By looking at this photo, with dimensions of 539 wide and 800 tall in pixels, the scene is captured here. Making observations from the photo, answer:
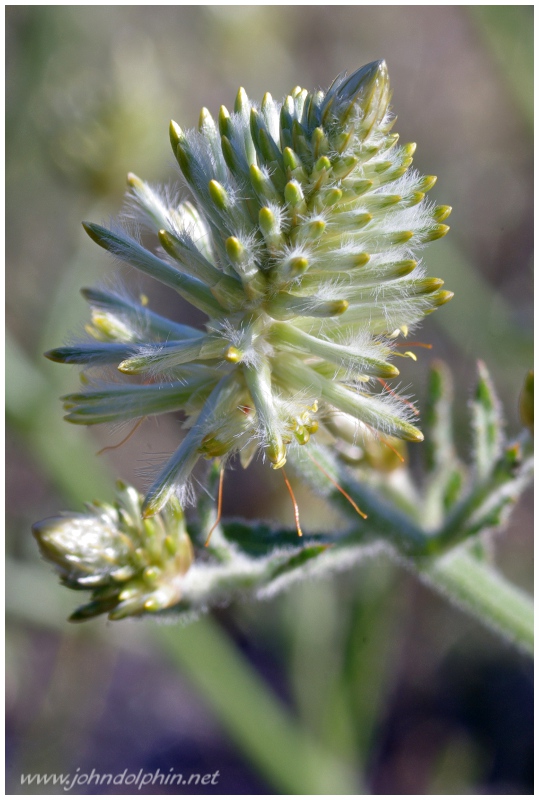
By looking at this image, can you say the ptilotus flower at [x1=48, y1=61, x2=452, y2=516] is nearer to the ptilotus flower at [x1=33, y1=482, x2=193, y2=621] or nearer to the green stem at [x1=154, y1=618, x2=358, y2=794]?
the ptilotus flower at [x1=33, y1=482, x2=193, y2=621]

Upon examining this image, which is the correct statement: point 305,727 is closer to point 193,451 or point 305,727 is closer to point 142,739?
point 142,739

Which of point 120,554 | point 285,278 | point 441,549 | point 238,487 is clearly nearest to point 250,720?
point 441,549

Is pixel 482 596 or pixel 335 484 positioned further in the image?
pixel 482 596

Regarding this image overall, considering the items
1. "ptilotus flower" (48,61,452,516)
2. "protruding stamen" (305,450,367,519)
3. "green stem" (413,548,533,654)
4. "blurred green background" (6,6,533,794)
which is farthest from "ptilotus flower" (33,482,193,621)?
"blurred green background" (6,6,533,794)

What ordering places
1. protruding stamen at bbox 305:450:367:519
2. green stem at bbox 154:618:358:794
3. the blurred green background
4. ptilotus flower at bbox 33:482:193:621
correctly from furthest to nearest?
the blurred green background < green stem at bbox 154:618:358:794 < protruding stamen at bbox 305:450:367:519 < ptilotus flower at bbox 33:482:193:621

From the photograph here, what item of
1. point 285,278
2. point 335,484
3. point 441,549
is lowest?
point 441,549

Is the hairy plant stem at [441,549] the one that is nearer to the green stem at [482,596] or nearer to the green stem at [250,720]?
the green stem at [482,596]

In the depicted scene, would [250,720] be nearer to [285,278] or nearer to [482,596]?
[482,596]
